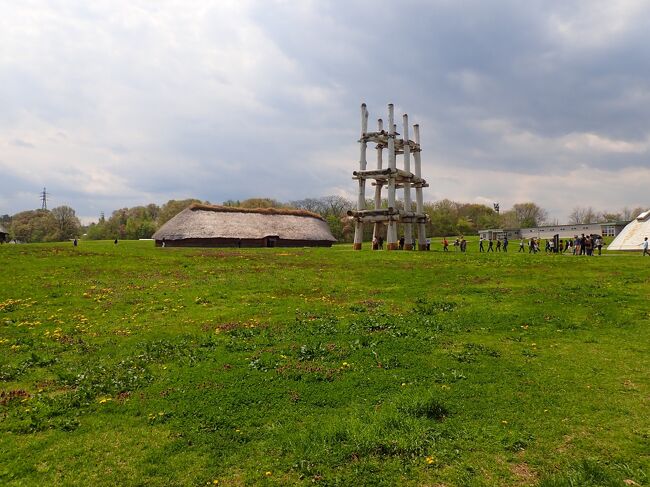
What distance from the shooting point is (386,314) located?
1761cm

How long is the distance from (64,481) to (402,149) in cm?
5237

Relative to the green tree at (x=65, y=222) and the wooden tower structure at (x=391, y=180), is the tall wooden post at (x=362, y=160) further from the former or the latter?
the green tree at (x=65, y=222)

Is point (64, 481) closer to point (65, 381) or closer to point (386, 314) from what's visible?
point (65, 381)

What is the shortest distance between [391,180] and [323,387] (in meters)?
41.4

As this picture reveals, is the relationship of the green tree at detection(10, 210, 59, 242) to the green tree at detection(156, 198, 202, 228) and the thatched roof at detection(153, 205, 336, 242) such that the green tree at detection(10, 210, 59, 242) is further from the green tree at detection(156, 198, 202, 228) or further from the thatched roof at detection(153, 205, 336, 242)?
the thatched roof at detection(153, 205, 336, 242)

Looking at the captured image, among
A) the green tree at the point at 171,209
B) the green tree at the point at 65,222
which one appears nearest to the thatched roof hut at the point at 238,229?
the green tree at the point at 171,209

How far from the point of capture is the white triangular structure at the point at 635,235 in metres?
48.2

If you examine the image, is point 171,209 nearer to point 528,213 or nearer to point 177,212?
point 177,212

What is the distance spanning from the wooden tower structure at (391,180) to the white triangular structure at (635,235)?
23.2m

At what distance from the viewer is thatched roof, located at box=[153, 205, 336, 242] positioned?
63.4m

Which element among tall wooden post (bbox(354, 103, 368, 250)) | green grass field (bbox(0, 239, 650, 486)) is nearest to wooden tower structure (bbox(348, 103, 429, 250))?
tall wooden post (bbox(354, 103, 368, 250))

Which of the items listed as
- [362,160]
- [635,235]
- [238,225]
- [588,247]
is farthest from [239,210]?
[635,235]

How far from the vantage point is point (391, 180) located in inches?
1950

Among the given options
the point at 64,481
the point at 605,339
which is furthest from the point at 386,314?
the point at 64,481
